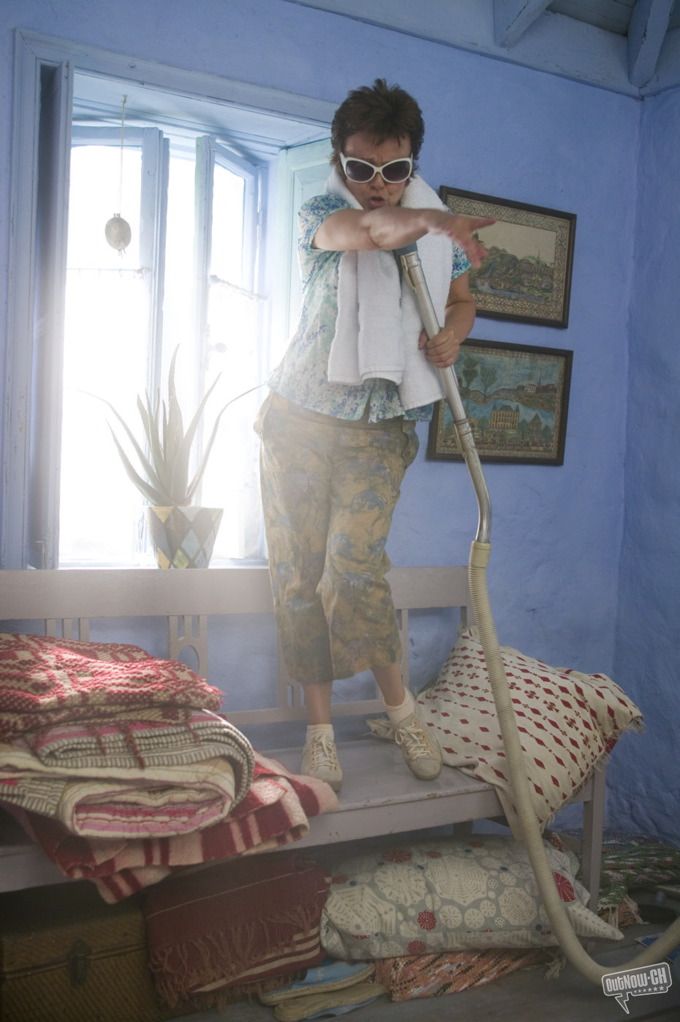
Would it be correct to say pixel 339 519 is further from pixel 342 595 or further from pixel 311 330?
pixel 311 330

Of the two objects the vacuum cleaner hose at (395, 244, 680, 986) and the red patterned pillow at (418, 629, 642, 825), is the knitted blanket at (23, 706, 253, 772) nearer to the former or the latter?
the vacuum cleaner hose at (395, 244, 680, 986)

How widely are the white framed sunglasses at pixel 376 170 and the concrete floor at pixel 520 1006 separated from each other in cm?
180

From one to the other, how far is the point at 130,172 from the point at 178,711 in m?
1.73

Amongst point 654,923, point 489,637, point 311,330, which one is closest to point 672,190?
point 311,330

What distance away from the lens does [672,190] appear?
327 centimetres

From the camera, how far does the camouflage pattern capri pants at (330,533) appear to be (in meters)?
2.17

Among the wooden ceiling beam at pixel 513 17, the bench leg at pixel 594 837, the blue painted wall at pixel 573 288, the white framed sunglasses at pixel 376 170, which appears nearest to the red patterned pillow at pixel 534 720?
the bench leg at pixel 594 837

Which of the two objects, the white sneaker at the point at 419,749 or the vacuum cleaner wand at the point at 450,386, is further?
the white sneaker at the point at 419,749

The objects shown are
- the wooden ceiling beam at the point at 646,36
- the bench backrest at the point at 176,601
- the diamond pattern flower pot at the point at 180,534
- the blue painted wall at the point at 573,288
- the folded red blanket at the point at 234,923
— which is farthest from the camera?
the wooden ceiling beam at the point at 646,36

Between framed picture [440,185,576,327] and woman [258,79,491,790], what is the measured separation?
2.74 ft

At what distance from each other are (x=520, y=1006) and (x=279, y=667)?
1.02 meters

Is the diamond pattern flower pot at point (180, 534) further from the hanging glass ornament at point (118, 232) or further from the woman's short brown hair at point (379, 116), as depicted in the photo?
the woman's short brown hair at point (379, 116)

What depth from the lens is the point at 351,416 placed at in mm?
2162

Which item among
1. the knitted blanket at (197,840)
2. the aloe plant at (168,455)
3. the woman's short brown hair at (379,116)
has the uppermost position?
the woman's short brown hair at (379,116)
